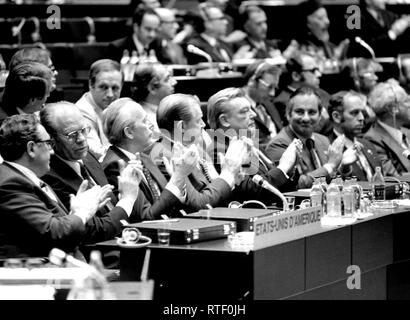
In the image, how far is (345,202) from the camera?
14.9 feet

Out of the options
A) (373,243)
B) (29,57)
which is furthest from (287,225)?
(29,57)

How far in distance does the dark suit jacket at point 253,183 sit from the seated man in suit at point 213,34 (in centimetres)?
301

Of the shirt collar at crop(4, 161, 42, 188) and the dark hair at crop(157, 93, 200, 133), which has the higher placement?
the dark hair at crop(157, 93, 200, 133)

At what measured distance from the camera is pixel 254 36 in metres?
8.91

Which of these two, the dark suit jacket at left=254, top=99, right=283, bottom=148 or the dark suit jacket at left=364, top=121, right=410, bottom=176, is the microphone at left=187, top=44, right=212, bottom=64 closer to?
the dark suit jacket at left=254, top=99, right=283, bottom=148

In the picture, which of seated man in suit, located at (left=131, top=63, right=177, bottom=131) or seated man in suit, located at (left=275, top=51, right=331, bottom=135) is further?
seated man in suit, located at (left=275, top=51, right=331, bottom=135)

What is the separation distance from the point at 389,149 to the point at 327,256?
111 inches

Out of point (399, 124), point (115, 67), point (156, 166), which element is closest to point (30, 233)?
point (156, 166)

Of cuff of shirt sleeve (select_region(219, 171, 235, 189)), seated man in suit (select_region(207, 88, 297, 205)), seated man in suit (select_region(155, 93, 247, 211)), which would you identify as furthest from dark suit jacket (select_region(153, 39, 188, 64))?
cuff of shirt sleeve (select_region(219, 171, 235, 189))

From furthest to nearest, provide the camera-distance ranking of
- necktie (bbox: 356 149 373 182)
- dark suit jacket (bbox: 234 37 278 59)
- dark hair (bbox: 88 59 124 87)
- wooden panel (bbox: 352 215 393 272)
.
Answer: dark suit jacket (bbox: 234 37 278 59) → necktie (bbox: 356 149 373 182) → dark hair (bbox: 88 59 124 87) → wooden panel (bbox: 352 215 393 272)

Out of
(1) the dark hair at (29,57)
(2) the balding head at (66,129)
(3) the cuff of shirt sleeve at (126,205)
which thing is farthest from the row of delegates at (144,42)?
(3) the cuff of shirt sleeve at (126,205)

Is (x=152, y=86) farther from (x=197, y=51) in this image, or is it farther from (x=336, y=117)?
(x=197, y=51)

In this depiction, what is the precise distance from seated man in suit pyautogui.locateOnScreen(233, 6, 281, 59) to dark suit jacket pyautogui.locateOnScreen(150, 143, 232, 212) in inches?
151

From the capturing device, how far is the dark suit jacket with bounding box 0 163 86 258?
12.1 feet
